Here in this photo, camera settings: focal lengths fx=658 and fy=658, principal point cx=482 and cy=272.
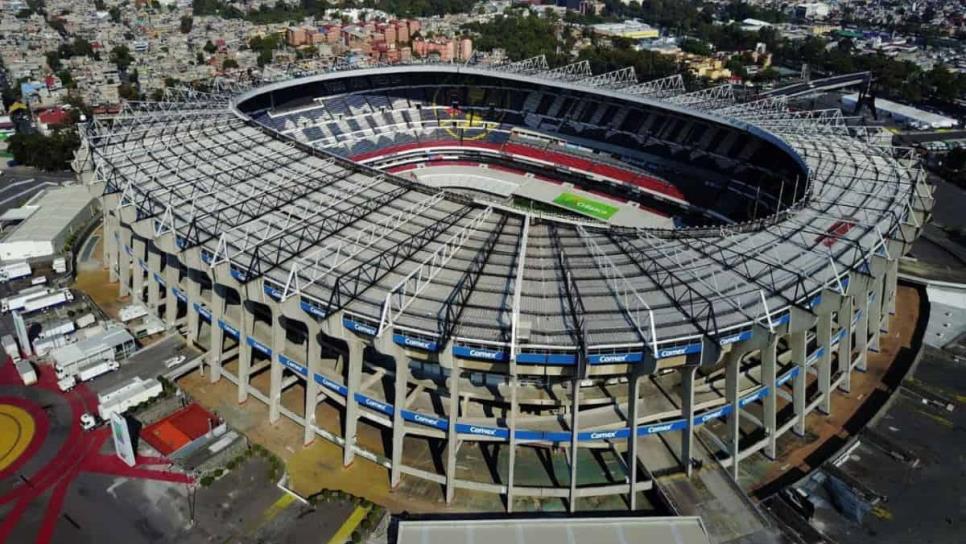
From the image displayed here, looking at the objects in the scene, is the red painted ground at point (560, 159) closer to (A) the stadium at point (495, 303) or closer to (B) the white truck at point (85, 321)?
(A) the stadium at point (495, 303)

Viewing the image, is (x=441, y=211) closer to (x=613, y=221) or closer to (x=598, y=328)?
(x=598, y=328)

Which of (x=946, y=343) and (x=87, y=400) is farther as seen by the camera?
(x=946, y=343)

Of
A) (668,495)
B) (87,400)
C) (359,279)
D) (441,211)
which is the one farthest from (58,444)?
(668,495)

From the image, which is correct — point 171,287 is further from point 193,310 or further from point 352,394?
point 352,394

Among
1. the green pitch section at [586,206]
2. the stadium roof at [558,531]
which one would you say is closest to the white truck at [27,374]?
the stadium roof at [558,531]

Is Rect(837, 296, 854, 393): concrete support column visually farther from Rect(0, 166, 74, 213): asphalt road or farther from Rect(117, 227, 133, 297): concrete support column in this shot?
Rect(0, 166, 74, 213): asphalt road
